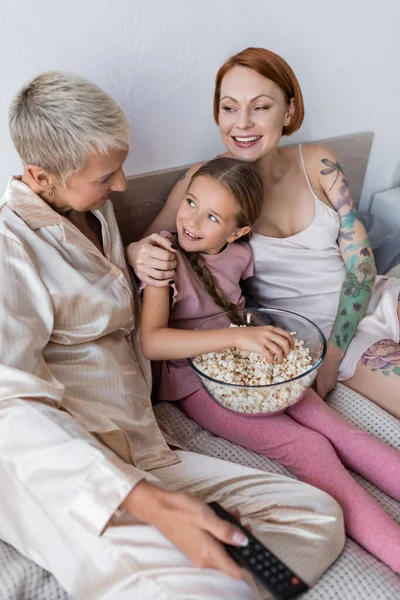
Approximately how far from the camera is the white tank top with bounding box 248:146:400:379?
1.62 m

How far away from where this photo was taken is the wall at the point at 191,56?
4.33ft

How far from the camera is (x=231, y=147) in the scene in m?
1.56

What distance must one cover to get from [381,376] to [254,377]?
41 centimetres

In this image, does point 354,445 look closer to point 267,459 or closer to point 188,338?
point 267,459

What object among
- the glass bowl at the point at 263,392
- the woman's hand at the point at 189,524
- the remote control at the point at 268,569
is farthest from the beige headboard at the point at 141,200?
the remote control at the point at 268,569

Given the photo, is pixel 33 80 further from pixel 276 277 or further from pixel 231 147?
pixel 276 277

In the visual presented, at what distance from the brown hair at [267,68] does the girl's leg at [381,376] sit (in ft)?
2.31

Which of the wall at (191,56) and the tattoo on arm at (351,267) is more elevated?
the wall at (191,56)

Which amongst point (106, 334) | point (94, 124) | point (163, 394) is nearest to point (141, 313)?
point (106, 334)

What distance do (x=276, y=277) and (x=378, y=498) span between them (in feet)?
2.17

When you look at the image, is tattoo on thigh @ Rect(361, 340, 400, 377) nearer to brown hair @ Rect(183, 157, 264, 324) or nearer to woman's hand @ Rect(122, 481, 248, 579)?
brown hair @ Rect(183, 157, 264, 324)

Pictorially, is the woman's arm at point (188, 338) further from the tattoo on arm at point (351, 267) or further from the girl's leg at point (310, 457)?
the tattoo on arm at point (351, 267)

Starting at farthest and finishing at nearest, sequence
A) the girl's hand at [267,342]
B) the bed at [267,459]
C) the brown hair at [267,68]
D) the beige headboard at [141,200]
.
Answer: the beige headboard at [141,200]
the brown hair at [267,68]
the girl's hand at [267,342]
the bed at [267,459]

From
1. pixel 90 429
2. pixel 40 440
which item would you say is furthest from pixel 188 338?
pixel 40 440
